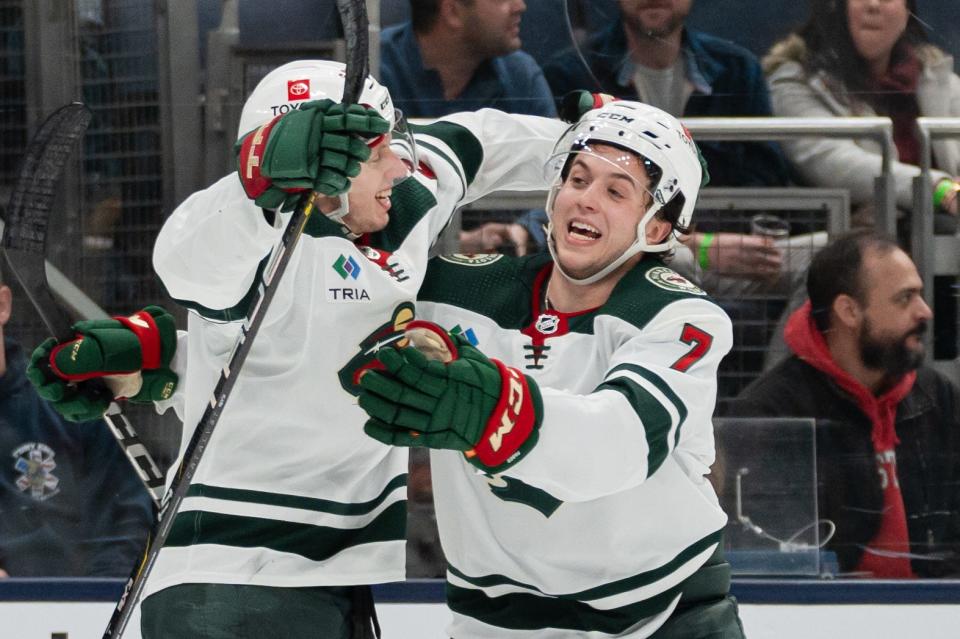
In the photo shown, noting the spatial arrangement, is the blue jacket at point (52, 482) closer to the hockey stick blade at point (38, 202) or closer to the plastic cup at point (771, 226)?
the hockey stick blade at point (38, 202)

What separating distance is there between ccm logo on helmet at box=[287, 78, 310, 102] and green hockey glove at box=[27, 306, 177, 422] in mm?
410

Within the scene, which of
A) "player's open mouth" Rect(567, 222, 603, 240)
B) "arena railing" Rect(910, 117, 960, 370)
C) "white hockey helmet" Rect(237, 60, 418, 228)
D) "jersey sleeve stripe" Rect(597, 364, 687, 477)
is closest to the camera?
"jersey sleeve stripe" Rect(597, 364, 687, 477)

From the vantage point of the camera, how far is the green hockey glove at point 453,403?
1392 mm

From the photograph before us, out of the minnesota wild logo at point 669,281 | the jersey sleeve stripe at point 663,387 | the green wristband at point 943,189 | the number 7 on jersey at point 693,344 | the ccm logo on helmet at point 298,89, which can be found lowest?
the jersey sleeve stripe at point 663,387

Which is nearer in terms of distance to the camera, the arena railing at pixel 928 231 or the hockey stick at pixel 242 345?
the hockey stick at pixel 242 345

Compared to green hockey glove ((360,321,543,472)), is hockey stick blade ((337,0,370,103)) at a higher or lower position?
higher

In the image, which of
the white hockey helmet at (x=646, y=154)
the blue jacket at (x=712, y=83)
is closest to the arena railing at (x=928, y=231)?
the blue jacket at (x=712, y=83)

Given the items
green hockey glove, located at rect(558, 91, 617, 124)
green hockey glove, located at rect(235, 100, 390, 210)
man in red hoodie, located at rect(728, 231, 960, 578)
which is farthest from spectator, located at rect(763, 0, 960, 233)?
green hockey glove, located at rect(235, 100, 390, 210)

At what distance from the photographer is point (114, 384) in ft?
6.56

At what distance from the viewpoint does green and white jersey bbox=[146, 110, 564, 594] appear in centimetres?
186

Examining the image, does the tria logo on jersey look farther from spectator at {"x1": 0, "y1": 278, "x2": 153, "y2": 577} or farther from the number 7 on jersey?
spectator at {"x1": 0, "y1": 278, "x2": 153, "y2": 577}

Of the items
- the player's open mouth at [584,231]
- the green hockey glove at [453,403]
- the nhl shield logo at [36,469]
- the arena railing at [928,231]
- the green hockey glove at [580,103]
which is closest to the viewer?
the green hockey glove at [453,403]

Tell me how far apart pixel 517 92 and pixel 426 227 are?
0.87m

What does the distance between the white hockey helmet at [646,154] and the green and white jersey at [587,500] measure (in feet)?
0.17
